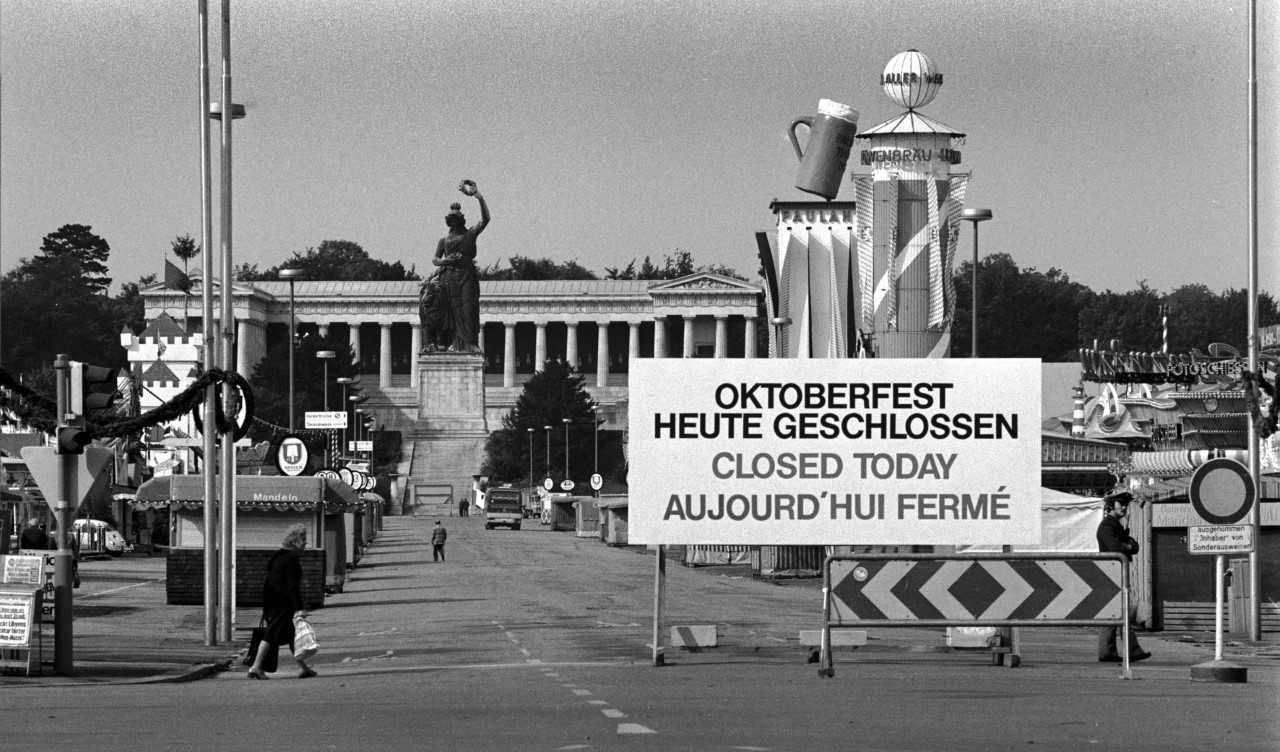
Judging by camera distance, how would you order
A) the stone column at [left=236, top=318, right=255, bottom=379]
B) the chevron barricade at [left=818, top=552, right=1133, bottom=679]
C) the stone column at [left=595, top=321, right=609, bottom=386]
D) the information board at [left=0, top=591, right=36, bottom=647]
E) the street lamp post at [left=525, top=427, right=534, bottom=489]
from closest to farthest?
the chevron barricade at [left=818, top=552, right=1133, bottom=679] → the information board at [left=0, top=591, right=36, bottom=647] → the street lamp post at [left=525, top=427, right=534, bottom=489] → the stone column at [left=236, top=318, right=255, bottom=379] → the stone column at [left=595, top=321, right=609, bottom=386]

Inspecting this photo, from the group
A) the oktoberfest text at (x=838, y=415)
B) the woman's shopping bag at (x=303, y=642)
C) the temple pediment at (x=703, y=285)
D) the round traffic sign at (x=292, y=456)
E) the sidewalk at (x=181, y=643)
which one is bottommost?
the sidewalk at (x=181, y=643)

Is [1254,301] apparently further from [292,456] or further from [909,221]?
[909,221]

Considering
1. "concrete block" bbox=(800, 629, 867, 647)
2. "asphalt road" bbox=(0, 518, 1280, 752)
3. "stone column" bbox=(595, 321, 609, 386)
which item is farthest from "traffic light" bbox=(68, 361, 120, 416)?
"stone column" bbox=(595, 321, 609, 386)

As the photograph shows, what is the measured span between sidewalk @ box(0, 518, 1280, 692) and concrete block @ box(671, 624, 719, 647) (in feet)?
6.08

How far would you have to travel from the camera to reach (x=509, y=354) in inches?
7692

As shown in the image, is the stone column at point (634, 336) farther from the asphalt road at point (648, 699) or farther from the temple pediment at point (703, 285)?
the asphalt road at point (648, 699)

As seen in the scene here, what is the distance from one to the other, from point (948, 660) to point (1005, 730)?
8468 millimetres

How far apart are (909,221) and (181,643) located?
137 feet

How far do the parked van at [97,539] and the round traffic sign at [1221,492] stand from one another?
47.7 metres

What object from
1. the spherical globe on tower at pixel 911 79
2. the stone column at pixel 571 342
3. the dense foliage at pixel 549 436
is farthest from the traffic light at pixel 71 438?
the stone column at pixel 571 342

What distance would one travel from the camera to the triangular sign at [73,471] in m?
21.9

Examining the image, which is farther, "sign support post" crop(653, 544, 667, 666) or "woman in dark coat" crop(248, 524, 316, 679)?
"sign support post" crop(653, 544, 667, 666)

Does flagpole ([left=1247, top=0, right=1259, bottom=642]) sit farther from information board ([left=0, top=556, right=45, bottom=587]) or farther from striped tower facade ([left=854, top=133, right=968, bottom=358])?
striped tower facade ([left=854, top=133, right=968, bottom=358])

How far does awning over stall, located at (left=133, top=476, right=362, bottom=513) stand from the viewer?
39.7 m
